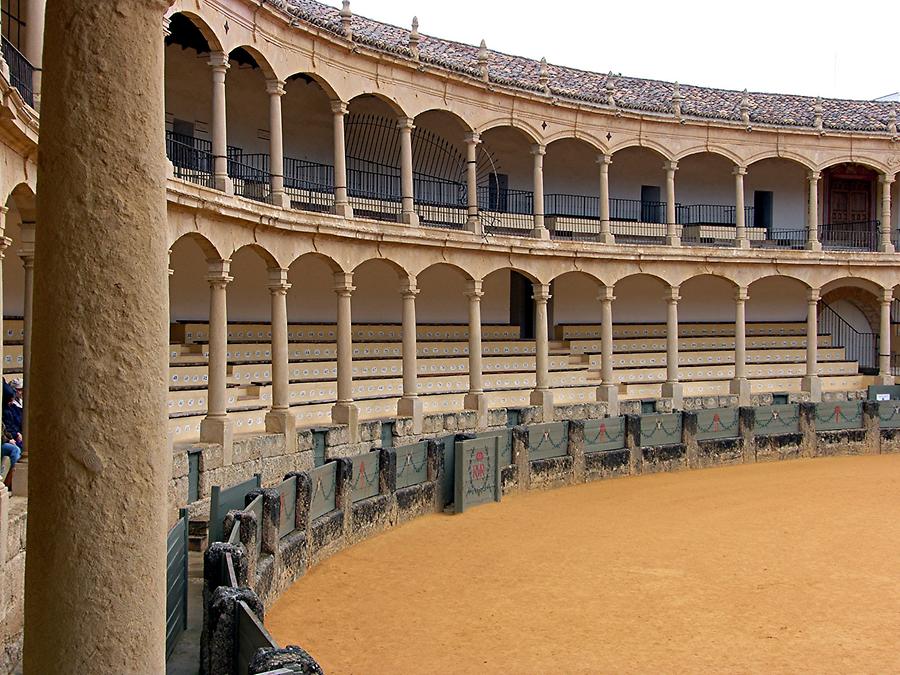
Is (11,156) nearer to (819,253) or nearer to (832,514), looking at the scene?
(832,514)

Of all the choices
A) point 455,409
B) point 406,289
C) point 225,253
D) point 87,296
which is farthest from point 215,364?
point 87,296

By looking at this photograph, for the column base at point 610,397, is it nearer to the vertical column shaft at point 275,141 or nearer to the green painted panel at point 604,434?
the green painted panel at point 604,434

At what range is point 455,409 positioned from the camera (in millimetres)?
23734

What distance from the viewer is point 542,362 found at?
2477cm

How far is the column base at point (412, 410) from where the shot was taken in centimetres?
2139

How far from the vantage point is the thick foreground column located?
3.14 m

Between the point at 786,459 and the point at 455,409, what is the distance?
26.7 ft

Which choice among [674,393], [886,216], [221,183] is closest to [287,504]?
[221,183]

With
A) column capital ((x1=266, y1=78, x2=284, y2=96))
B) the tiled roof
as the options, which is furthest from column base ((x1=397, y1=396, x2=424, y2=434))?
the tiled roof

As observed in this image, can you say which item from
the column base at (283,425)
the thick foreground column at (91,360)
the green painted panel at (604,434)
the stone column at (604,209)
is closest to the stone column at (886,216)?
the stone column at (604,209)

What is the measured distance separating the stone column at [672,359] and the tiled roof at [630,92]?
5.28m

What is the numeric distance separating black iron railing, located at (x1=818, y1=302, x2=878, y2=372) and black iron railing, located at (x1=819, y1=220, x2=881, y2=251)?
2373 millimetres

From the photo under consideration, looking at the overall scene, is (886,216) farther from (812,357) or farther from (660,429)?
(660,429)

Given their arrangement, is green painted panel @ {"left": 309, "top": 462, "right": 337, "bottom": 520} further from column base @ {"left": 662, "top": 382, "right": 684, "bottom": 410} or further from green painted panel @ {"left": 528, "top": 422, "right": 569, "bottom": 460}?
column base @ {"left": 662, "top": 382, "right": 684, "bottom": 410}
